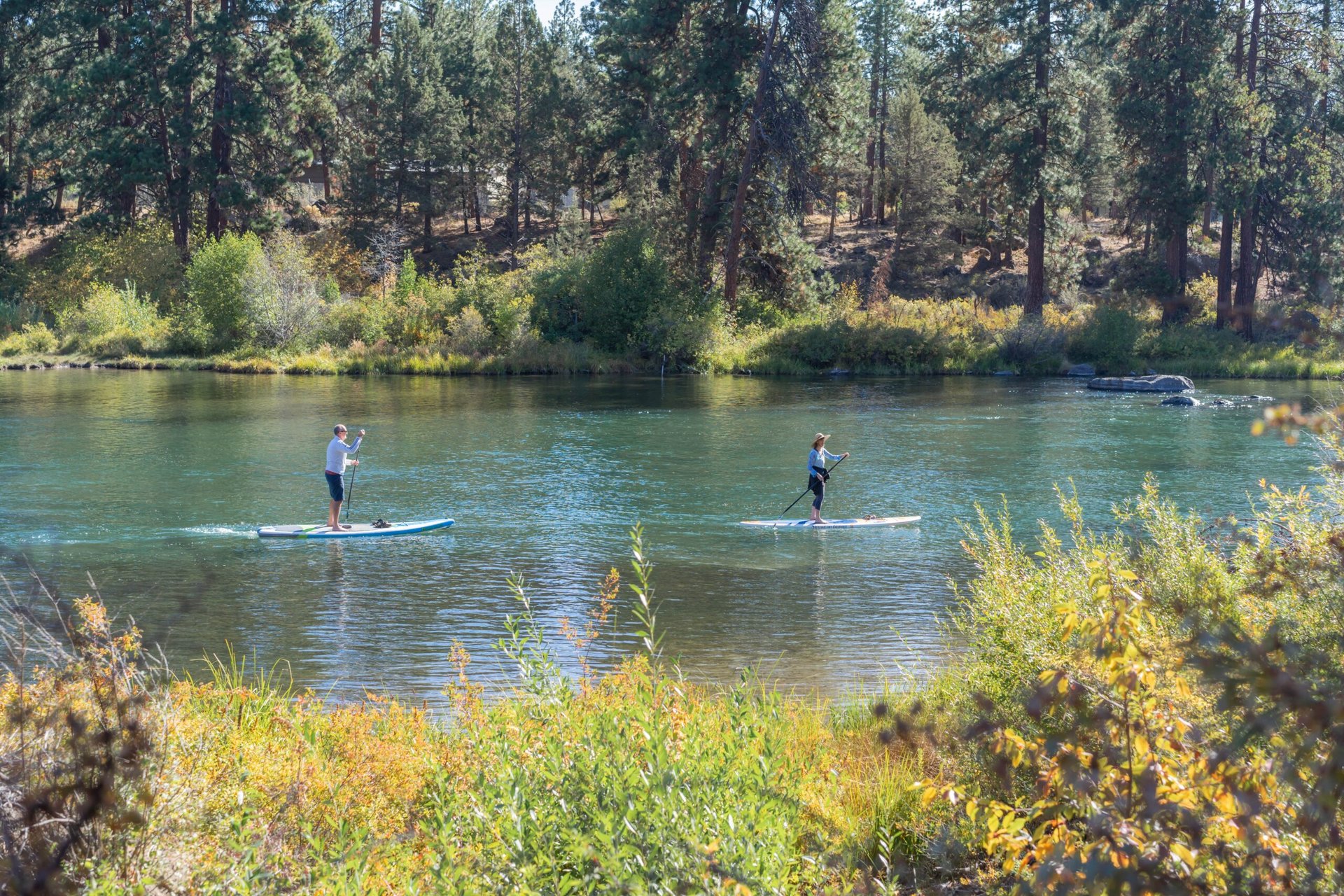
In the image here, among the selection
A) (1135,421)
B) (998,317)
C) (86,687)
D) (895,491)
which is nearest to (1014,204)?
(998,317)

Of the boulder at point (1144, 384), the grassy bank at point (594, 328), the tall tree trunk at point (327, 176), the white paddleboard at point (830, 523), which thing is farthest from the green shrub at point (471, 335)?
the white paddleboard at point (830, 523)

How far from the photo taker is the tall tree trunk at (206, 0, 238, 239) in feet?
190

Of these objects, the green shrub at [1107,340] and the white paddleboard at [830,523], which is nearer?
the white paddleboard at [830,523]

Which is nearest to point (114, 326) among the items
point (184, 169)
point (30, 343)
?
point (30, 343)

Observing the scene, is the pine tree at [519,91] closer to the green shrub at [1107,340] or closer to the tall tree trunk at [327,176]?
the tall tree trunk at [327,176]

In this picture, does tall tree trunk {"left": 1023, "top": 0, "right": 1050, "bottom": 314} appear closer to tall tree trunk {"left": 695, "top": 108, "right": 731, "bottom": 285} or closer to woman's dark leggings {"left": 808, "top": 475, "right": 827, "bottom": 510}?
tall tree trunk {"left": 695, "top": 108, "right": 731, "bottom": 285}

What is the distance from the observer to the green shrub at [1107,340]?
49.7m

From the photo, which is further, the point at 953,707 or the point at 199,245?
the point at 199,245

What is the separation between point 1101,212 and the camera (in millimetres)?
86062

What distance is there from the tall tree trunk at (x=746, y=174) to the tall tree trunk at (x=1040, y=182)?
420 inches

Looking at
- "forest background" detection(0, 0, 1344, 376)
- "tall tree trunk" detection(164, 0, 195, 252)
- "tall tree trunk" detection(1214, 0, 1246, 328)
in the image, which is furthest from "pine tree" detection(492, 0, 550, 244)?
"tall tree trunk" detection(1214, 0, 1246, 328)

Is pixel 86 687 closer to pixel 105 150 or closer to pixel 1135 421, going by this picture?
pixel 1135 421

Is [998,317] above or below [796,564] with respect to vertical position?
above

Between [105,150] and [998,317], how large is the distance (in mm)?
42252
